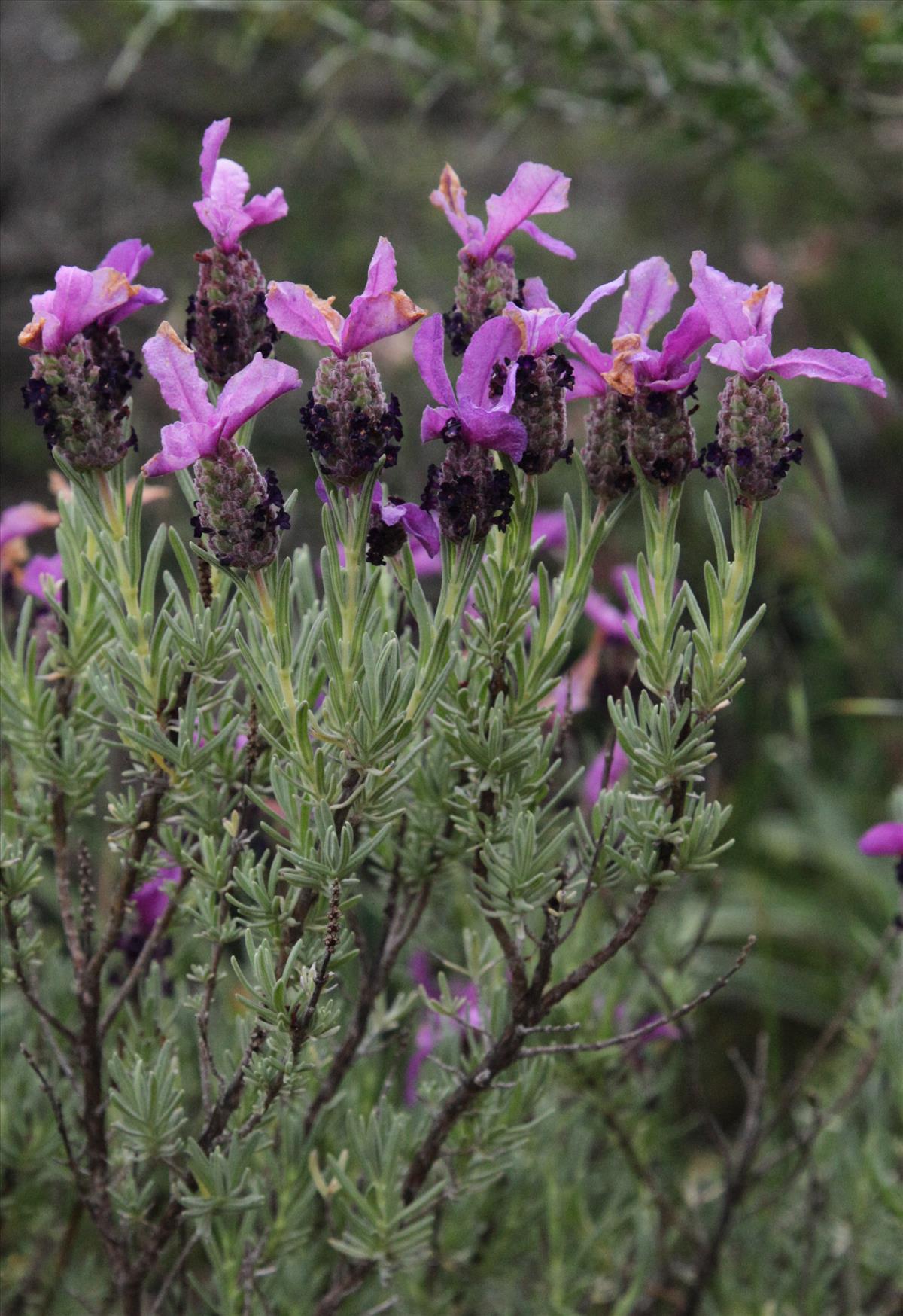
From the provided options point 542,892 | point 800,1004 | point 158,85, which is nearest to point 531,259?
point 158,85

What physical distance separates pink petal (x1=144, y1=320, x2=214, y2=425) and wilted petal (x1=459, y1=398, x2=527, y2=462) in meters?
0.14

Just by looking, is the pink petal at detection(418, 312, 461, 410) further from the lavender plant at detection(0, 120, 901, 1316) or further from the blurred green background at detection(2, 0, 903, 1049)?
the blurred green background at detection(2, 0, 903, 1049)

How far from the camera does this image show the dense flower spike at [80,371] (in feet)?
2.53

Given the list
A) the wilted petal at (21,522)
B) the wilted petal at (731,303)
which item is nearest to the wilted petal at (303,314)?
the wilted petal at (731,303)

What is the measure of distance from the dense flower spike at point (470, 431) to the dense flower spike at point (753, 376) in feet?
0.39

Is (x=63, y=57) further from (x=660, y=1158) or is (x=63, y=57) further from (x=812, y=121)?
(x=660, y=1158)

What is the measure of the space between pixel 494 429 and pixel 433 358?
0.05 m

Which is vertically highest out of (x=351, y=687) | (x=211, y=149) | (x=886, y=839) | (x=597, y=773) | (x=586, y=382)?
(x=211, y=149)

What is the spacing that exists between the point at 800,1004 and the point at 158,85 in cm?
316

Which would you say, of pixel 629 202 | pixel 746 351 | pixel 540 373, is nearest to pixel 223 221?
pixel 540 373

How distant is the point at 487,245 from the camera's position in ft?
2.76

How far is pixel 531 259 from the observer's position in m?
3.64

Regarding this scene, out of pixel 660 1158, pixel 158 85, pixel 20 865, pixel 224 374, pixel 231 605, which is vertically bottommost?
pixel 660 1158

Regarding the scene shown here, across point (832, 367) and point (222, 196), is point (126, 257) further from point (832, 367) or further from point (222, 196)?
point (832, 367)
